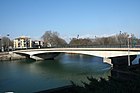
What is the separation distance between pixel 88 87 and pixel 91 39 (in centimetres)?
11443

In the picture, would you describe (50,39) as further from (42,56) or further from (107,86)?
(107,86)

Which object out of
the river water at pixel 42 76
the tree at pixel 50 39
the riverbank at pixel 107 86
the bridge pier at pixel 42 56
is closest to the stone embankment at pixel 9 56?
the bridge pier at pixel 42 56

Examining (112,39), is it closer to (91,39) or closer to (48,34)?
(91,39)

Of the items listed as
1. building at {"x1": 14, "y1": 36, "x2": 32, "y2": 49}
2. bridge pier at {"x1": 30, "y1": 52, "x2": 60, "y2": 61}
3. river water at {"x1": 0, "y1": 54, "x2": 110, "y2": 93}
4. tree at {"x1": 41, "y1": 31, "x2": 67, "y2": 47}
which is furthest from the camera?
building at {"x1": 14, "y1": 36, "x2": 32, "y2": 49}

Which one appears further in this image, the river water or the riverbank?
the river water

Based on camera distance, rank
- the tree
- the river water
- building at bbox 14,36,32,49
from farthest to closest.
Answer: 1. building at bbox 14,36,32,49
2. the tree
3. the river water

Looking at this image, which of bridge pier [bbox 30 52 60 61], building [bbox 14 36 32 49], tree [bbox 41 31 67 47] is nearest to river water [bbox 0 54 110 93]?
bridge pier [bbox 30 52 60 61]

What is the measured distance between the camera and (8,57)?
67.1m

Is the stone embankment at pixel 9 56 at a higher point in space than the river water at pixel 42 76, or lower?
higher

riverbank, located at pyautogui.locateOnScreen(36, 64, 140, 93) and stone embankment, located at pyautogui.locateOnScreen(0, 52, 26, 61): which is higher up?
riverbank, located at pyautogui.locateOnScreen(36, 64, 140, 93)

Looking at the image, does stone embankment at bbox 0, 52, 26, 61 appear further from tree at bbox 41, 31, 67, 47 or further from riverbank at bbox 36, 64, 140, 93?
riverbank at bbox 36, 64, 140, 93

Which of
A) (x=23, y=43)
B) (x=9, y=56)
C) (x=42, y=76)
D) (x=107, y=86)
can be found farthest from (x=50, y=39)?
(x=107, y=86)

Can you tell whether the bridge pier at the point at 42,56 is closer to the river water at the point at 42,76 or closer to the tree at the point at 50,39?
the river water at the point at 42,76

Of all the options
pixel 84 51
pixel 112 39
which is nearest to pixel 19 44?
pixel 112 39
